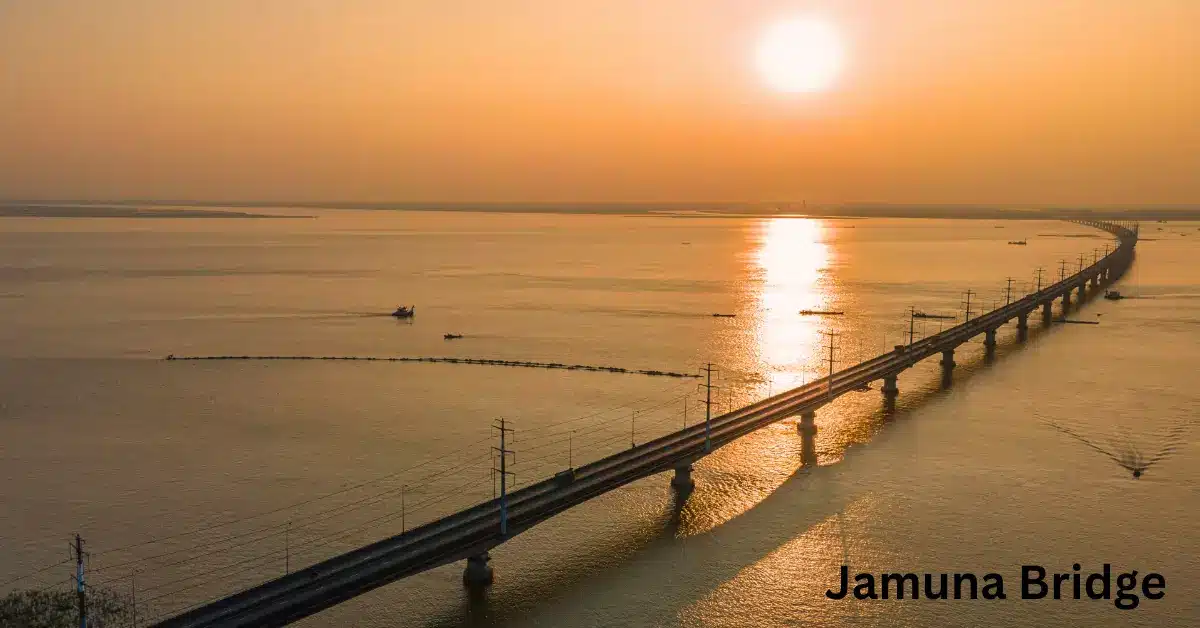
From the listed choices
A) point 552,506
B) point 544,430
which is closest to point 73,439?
point 544,430

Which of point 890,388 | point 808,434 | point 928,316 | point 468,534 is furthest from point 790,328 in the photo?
point 468,534

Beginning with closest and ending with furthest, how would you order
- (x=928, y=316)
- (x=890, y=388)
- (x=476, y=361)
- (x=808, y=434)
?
(x=808, y=434) → (x=890, y=388) → (x=476, y=361) → (x=928, y=316)

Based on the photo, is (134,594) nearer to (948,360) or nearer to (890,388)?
(890,388)

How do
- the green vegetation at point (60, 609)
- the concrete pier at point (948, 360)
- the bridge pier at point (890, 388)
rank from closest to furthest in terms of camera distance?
1. the green vegetation at point (60, 609)
2. the bridge pier at point (890, 388)
3. the concrete pier at point (948, 360)

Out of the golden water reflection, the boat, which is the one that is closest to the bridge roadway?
the golden water reflection

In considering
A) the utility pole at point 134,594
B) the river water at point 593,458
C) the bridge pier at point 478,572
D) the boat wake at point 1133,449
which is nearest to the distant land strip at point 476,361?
the river water at point 593,458

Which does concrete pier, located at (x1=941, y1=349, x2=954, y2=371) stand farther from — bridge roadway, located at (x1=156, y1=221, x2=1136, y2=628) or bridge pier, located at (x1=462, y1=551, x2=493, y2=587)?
bridge pier, located at (x1=462, y1=551, x2=493, y2=587)

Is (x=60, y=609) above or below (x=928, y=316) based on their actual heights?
below

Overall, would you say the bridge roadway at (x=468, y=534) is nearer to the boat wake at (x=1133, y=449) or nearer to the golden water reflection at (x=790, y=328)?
the boat wake at (x=1133, y=449)
